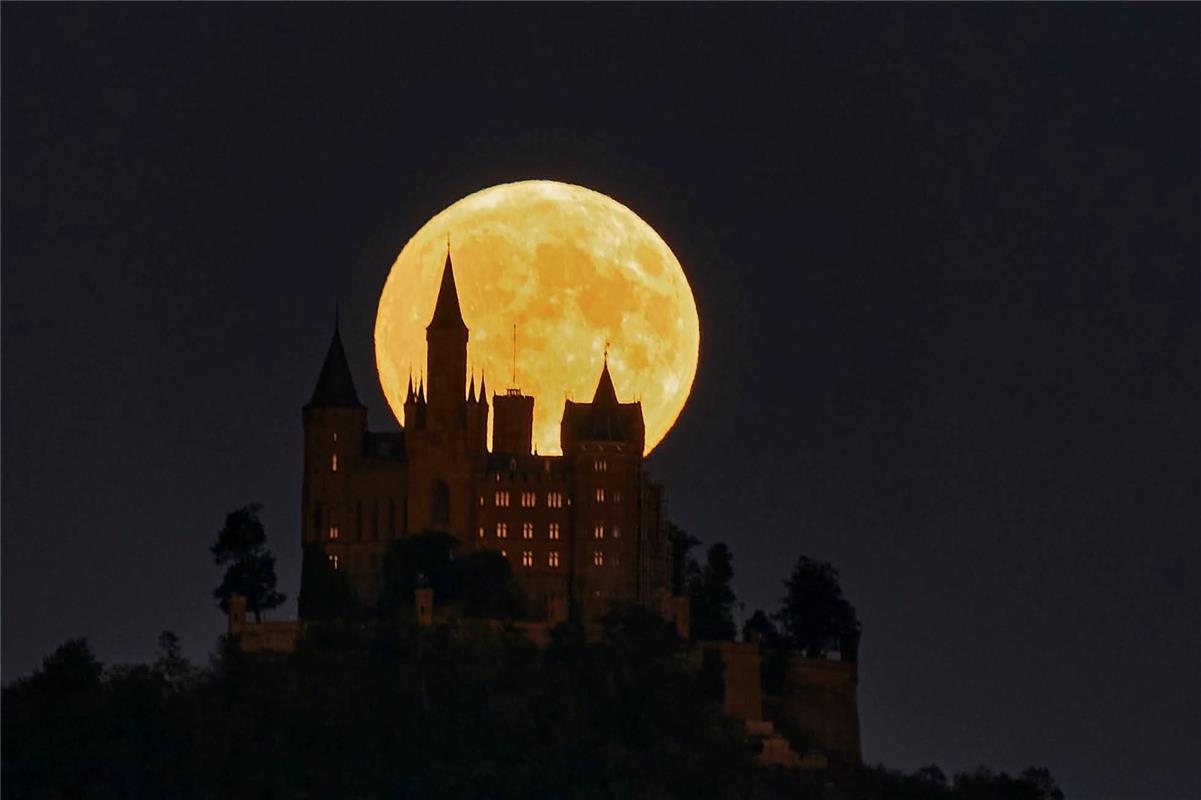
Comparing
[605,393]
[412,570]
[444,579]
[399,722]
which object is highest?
[605,393]

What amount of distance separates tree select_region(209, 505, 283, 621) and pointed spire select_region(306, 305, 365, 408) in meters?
3.91

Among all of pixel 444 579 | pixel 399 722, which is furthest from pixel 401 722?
pixel 444 579

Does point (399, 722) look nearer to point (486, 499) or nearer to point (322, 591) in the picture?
point (322, 591)

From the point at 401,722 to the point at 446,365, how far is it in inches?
445

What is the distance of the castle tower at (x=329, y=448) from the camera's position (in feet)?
648

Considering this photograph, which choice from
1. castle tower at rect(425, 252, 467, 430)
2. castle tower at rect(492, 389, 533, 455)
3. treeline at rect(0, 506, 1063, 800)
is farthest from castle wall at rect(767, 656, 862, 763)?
castle tower at rect(425, 252, 467, 430)

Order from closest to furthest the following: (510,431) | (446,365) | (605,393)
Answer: (446,365) < (605,393) < (510,431)

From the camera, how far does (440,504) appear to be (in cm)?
19738

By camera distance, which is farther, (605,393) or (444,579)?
(605,393)

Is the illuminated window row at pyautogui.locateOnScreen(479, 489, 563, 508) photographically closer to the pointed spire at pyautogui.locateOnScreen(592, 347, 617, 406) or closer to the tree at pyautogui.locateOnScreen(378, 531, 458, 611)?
the pointed spire at pyautogui.locateOnScreen(592, 347, 617, 406)

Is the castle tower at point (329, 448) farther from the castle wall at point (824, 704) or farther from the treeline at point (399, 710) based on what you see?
the castle wall at point (824, 704)

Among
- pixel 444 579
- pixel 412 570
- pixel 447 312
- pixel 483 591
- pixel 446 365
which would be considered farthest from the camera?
pixel 447 312

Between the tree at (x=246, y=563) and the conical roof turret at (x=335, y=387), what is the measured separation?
3905 mm

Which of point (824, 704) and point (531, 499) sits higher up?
point (531, 499)
